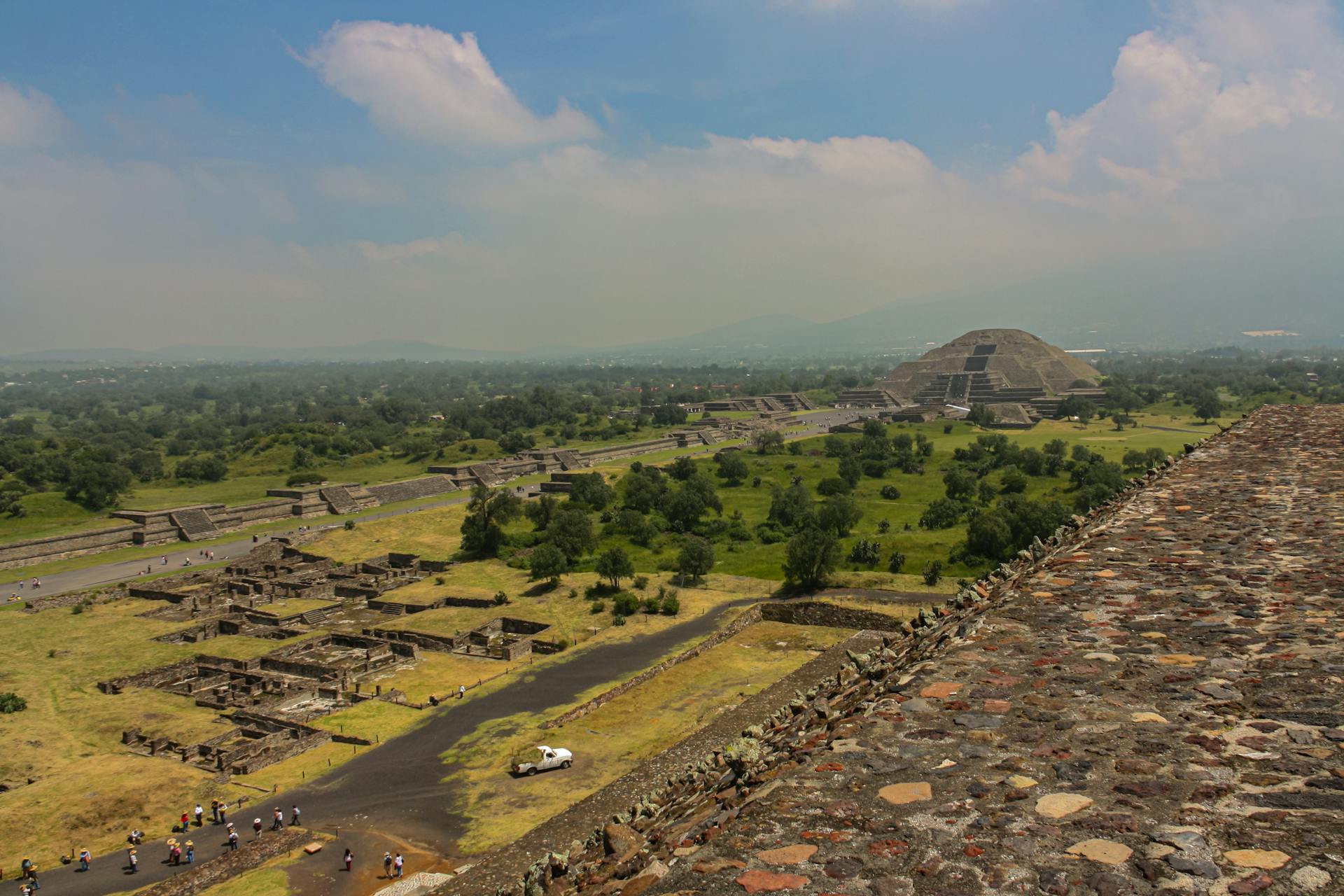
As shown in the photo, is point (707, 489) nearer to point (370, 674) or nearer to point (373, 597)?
point (373, 597)

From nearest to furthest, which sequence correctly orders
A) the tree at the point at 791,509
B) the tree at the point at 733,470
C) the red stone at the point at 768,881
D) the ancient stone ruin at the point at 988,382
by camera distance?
the red stone at the point at 768,881, the tree at the point at 791,509, the tree at the point at 733,470, the ancient stone ruin at the point at 988,382

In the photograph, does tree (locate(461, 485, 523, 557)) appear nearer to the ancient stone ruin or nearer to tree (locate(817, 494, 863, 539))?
tree (locate(817, 494, 863, 539))

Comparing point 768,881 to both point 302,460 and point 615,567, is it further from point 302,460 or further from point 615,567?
point 302,460

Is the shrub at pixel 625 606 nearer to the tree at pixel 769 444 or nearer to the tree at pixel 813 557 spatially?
the tree at pixel 813 557

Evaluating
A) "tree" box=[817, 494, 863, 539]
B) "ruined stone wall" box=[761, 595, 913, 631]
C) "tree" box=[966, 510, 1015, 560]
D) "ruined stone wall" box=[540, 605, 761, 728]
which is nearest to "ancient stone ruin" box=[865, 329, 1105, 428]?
"tree" box=[817, 494, 863, 539]

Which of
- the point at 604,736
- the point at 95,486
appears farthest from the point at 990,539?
the point at 95,486

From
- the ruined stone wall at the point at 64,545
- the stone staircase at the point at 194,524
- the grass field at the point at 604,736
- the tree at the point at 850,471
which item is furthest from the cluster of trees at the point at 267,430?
the grass field at the point at 604,736

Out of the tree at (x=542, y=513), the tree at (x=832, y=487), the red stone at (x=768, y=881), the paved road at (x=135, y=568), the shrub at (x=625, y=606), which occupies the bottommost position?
the paved road at (x=135, y=568)

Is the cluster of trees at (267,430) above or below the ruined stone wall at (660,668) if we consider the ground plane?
above
